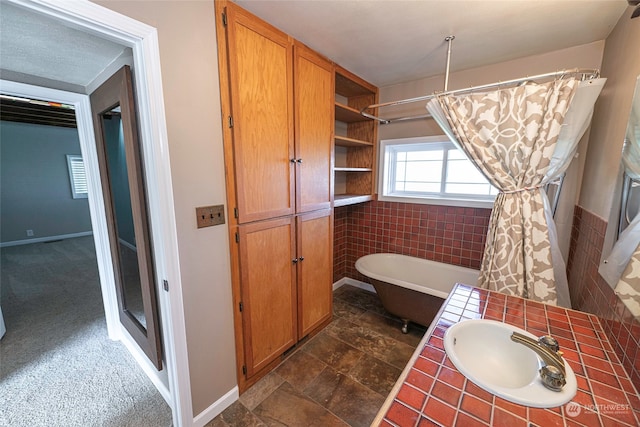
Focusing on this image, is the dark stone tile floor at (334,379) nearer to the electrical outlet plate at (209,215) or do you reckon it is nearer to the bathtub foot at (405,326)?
the bathtub foot at (405,326)

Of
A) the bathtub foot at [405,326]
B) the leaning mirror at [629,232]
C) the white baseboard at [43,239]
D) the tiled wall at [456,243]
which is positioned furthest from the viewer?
the white baseboard at [43,239]

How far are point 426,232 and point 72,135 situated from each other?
24.1 ft

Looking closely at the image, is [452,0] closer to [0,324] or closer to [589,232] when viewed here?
[589,232]

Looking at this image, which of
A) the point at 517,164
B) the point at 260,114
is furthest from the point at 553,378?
the point at 260,114

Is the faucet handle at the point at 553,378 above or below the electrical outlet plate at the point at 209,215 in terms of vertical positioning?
below

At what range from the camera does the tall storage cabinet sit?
135cm

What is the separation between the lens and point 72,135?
522 centimetres

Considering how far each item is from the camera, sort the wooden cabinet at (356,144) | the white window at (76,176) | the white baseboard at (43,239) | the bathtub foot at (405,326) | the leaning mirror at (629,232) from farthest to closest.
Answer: the white window at (76,176)
the white baseboard at (43,239)
the wooden cabinet at (356,144)
the bathtub foot at (405,326)
the leaning mirror at (629,232)

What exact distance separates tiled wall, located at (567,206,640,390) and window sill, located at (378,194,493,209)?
0.62m

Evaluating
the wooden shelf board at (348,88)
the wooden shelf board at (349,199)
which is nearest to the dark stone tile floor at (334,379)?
the wooden shelf board at (349,199)

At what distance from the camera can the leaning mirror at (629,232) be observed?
0.78 meters

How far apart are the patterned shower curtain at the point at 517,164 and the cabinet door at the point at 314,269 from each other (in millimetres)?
1214

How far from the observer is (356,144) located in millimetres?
2664

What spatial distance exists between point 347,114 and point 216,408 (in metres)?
2.59
